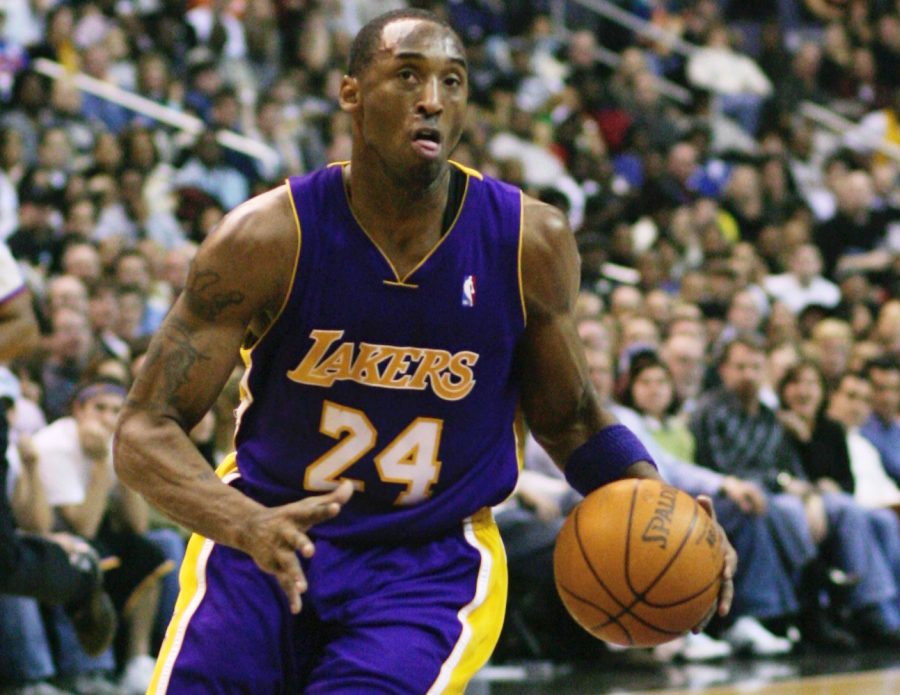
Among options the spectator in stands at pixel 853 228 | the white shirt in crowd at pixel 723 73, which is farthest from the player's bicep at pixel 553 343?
the white shirt in crowd at pixel 723 73

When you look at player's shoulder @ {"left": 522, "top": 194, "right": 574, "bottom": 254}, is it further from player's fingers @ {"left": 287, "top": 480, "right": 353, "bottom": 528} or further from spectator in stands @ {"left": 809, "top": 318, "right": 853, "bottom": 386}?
spectator in stands @ {"left": 809, "top": 318, "right": 853, "bottom": 386}

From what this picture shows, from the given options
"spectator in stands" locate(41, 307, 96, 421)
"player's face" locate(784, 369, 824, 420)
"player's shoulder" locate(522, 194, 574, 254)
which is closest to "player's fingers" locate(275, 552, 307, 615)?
"player's shoulder" locate(522, 194, 574, 254)

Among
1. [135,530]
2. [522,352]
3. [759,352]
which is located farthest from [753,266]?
[522,352]

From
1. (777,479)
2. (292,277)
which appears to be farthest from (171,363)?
(777,479)

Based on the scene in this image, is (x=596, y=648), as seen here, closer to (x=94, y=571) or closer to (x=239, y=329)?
(x=94, y=571)

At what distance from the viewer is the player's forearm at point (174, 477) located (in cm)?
299

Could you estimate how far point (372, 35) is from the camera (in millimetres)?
3277

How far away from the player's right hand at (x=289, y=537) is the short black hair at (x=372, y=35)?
915 mm

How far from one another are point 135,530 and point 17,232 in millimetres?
3158

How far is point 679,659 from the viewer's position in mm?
7309

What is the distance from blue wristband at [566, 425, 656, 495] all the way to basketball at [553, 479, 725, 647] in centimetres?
7

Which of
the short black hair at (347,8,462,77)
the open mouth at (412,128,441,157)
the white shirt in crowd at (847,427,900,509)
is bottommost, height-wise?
the white shirt in crowd at (847,427,900,509)

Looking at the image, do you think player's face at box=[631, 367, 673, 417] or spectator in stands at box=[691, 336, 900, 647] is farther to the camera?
spectator in stands at box=[691, 336, 900, 647]

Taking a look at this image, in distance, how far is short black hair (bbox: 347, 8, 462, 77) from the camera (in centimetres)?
326
